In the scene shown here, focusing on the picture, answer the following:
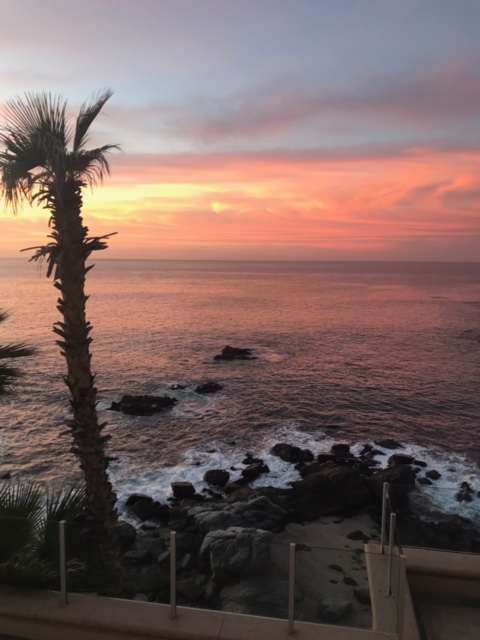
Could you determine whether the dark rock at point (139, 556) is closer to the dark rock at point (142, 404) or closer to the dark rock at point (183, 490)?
the dark rock at point (183, 490)

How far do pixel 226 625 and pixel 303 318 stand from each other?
79.6m

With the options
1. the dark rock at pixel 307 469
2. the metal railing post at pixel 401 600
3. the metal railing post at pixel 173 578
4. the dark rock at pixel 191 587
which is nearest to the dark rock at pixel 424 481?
the dark rock at pixel 307 469

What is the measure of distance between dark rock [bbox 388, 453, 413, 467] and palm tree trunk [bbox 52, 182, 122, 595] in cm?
1973

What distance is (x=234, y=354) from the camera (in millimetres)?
54281

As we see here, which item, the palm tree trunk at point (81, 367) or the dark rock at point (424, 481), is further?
the dark rock at point (424, 481)

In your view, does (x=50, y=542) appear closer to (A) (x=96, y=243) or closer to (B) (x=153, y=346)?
(A) (x=96, y=243)

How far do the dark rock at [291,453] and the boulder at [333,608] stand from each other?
19662mm

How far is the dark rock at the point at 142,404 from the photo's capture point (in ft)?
116

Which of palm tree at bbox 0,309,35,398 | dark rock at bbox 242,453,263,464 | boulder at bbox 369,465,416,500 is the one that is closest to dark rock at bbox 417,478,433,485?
boulder at bbox 369,465,416,500

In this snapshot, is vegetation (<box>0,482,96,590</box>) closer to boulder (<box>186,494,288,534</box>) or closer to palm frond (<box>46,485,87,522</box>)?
palm frond (<box>46,485,87,522</box>)

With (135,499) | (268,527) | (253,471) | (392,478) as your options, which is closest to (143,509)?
(135,499)

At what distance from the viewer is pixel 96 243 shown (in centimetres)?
923

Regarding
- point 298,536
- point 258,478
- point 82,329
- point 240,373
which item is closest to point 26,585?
point 82,329

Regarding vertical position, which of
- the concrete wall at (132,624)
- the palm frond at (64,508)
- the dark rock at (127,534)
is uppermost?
the palm frond at (64,508)
